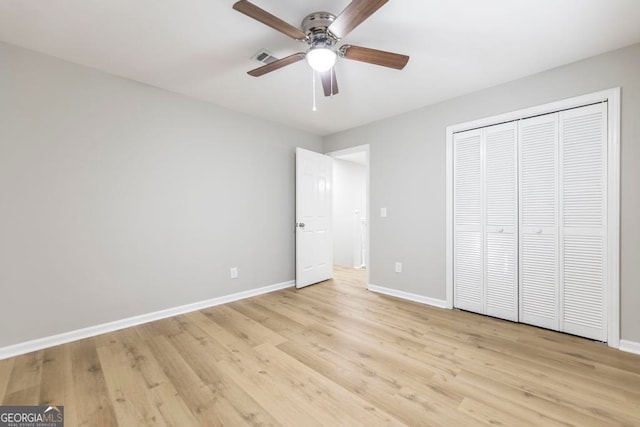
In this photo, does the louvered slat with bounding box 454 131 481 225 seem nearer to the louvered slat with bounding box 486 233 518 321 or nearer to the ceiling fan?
the louvered slat with bounding box 486 233 518 321

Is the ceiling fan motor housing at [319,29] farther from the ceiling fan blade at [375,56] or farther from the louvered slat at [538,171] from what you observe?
the louvered slat at [538,171]

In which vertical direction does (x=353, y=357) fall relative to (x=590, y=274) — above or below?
below

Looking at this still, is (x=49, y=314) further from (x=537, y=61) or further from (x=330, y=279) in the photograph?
(x=537, y=61)

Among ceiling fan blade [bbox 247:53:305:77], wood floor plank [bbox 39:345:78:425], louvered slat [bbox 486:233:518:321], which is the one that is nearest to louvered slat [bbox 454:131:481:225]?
louvered slat [bbox 486:233:518:321]

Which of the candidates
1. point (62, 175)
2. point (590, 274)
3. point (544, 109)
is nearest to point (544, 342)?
point (590, 274)

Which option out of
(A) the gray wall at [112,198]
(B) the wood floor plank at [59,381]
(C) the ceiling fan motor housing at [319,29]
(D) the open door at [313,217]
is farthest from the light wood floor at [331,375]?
(C) the ceiling fan motor housing at [319,29]

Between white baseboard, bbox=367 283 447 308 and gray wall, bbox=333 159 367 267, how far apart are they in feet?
6.05

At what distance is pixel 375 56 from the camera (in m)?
1.80

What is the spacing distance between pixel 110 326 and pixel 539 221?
4197mm

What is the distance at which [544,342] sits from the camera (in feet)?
7.36

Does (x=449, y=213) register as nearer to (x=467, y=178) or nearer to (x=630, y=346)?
(x=467, y=178)

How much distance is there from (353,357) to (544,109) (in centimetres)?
283

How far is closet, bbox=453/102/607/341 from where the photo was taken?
2.25 meters

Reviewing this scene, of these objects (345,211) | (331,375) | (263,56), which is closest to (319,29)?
(263,56)
